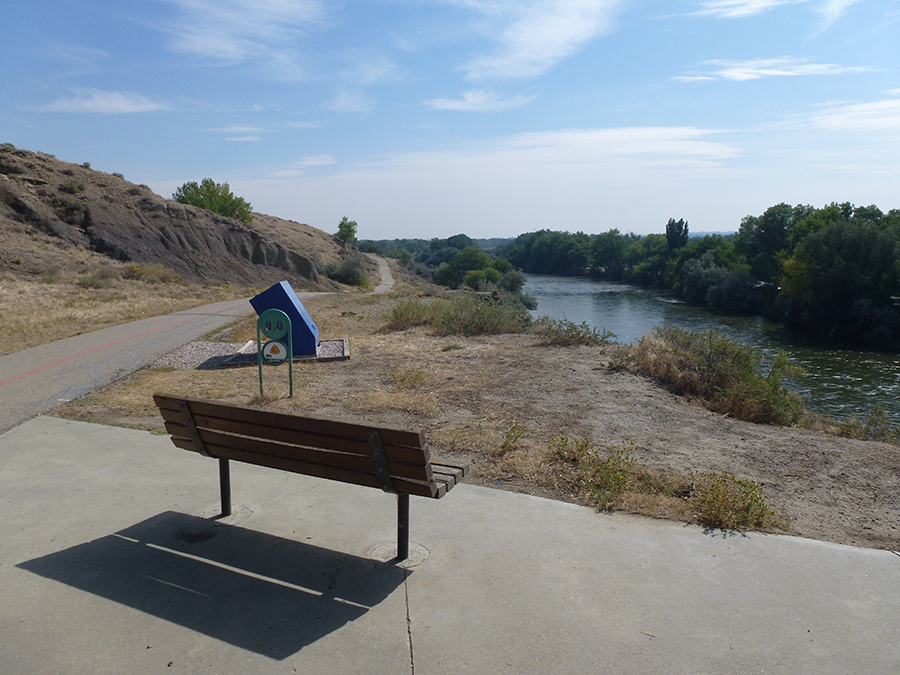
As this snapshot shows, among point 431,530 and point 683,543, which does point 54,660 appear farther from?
point 683,543

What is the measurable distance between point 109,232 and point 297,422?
118 ft

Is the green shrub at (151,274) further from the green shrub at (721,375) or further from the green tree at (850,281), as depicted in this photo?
the green tree at (850,281)

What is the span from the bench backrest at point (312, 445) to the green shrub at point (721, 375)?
5289 mm

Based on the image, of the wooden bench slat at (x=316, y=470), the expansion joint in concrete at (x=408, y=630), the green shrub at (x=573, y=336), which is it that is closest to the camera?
the expansion joint in concrete at (x=408, y=630)

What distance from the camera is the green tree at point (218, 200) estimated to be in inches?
2758

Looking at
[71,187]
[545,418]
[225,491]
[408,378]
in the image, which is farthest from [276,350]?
[71,187]

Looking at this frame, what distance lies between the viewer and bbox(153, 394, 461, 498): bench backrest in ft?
10.1

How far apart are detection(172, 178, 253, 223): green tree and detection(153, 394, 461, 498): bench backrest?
71271mm

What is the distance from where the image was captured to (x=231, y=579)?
10.5 feet

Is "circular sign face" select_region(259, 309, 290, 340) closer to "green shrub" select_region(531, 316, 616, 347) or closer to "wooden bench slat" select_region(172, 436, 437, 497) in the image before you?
"wooden bench slat" select_region(172, 436, 437, 497)

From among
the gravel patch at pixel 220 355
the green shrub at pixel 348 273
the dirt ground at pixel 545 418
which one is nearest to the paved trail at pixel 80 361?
the gravel patch at pixel 220 355

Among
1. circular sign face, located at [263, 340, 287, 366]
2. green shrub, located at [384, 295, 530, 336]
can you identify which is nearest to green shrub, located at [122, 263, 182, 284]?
green shrub, located at [384, 295, 530, 336]

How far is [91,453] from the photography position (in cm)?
513

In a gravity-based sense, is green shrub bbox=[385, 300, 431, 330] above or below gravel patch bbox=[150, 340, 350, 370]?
above
